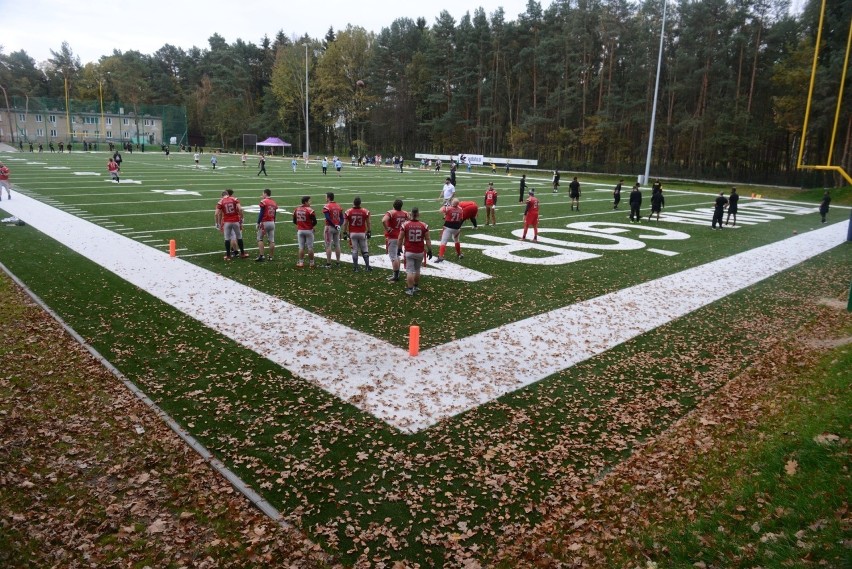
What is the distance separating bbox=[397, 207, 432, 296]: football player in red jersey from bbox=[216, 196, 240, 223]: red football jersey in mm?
4893

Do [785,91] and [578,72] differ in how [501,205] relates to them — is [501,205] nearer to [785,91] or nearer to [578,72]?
[785,91]

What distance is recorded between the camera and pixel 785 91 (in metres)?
50.4

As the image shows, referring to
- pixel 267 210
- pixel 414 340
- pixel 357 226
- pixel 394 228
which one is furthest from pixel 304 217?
pixel 414 340

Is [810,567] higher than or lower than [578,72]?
lower

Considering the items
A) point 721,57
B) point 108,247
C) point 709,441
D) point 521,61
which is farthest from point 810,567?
point 521,61

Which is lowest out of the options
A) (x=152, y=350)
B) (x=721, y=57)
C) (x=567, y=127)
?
(x=152, y=350)

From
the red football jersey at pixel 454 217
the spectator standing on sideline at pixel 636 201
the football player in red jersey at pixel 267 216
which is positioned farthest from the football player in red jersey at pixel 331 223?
the spectator standing on sideline at pixel 636 201

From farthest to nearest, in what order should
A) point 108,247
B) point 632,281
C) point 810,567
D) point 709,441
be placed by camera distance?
point 108,247
point 632,281
point 709,441
point 810,567

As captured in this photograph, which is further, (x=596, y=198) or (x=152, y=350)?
(x=596, y=198)

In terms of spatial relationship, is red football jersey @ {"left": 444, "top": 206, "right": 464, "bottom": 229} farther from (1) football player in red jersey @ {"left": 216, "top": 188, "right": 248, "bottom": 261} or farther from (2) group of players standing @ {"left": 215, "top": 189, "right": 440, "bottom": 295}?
(1) football player in red jersey @ {"left": 216, "top": 188, "right": 248, "bottom": 261}

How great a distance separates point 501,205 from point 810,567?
86.0 feet

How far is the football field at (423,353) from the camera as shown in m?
5.32

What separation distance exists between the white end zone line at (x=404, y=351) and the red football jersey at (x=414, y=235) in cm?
251

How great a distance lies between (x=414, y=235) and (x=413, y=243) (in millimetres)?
189
